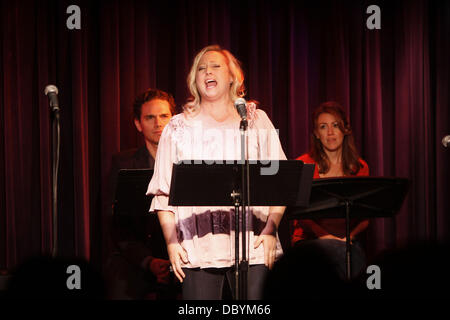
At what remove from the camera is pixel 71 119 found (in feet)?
16.2

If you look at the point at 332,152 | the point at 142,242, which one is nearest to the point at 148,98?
Answer: the point at 142,242

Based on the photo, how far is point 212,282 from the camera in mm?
3027

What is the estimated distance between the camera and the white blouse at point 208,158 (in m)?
3.03

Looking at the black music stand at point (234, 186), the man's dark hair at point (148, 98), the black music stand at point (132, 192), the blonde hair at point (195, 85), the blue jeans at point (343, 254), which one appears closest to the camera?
the black music stand at point (234, 186)

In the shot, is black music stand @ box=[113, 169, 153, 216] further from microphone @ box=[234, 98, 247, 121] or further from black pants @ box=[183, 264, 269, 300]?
microphone @ box=[234, 98, 247, 121]

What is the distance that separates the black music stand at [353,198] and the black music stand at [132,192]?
2.93ft

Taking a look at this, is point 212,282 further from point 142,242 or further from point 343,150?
point 343,150

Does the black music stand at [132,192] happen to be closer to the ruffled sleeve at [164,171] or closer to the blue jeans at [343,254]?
the ruffled sleeve at [164,171]

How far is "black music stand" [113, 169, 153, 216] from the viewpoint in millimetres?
3592

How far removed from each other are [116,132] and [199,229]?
2.07m

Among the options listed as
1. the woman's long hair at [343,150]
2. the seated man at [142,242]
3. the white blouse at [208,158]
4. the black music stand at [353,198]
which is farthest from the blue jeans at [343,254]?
the seated man at [142,242]

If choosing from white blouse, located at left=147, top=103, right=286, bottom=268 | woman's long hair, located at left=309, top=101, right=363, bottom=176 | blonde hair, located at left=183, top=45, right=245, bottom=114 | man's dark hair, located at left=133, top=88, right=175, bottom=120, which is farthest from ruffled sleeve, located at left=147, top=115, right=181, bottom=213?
woman's long hair, located at left=309, top=101, right=363, bottom=176

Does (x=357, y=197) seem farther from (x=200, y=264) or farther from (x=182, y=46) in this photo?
(x=182, y=46)
